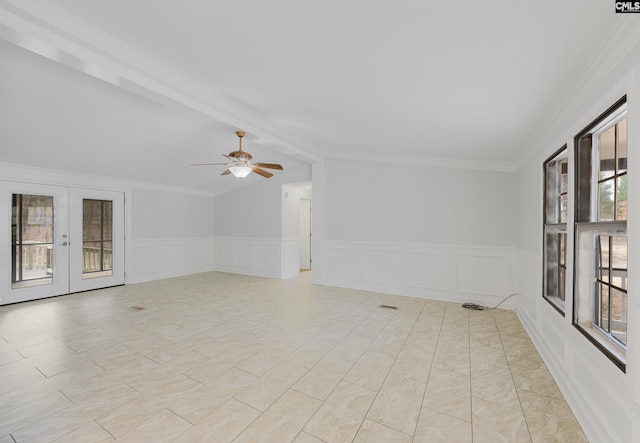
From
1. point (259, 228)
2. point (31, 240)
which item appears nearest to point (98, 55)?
point (31, 240)

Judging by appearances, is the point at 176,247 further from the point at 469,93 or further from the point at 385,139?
the point at 469,93

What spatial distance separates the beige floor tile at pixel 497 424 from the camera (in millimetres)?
1782

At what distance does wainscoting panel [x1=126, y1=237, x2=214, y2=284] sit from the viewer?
6.28 meters

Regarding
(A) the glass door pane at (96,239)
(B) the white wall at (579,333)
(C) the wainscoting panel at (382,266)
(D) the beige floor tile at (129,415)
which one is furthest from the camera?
(C) the wainscoting panel at (382,266)

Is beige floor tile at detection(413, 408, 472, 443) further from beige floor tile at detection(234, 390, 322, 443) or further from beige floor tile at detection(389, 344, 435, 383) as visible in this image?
beige floor tile at detection(234, 390, 322, 443)

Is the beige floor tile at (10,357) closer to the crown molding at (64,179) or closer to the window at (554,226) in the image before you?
the crown molding at (64,179)

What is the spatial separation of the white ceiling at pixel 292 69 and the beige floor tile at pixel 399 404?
8.16 ft

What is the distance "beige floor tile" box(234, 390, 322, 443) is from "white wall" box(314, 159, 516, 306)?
3621mm

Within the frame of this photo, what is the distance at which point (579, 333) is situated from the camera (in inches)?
80.3

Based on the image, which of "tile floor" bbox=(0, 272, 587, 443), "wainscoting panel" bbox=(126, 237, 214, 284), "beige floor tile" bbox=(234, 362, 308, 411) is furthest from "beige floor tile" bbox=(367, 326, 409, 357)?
"wainscoting panel" bbox=(126, 237, 214, 284)

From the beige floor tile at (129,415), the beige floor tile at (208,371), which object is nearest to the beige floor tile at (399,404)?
the beige floor tile at (208,371)

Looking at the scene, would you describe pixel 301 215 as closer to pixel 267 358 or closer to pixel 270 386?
pixel 267 358

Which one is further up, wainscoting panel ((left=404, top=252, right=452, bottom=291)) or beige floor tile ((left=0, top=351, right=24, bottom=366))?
wainscoting panel ((left=404, top=252, right=452, bottom=291))

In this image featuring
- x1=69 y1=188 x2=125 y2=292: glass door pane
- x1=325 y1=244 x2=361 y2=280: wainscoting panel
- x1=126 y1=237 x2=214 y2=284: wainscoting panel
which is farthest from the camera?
x1=126 y1=237 x2=214 y2=284: wainscoting panel
